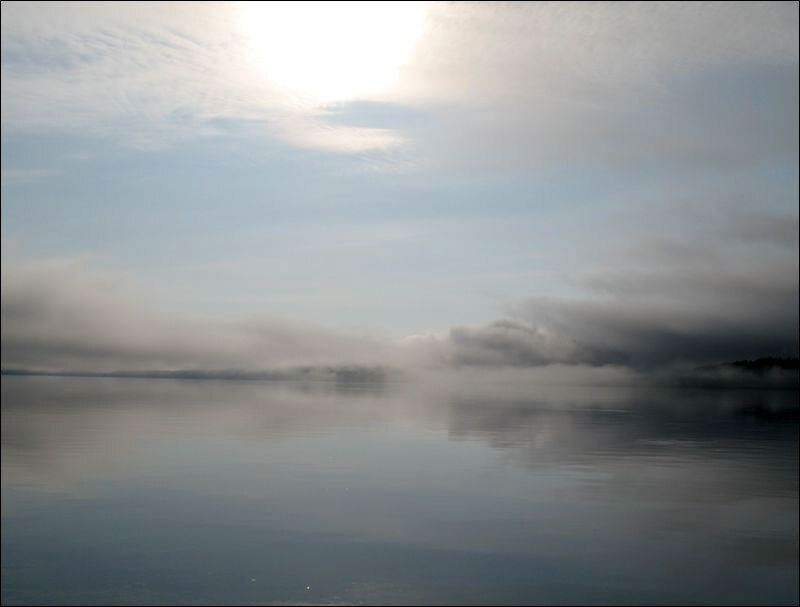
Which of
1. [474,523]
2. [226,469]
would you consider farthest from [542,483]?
[226,469]

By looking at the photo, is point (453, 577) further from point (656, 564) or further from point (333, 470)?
point (333, 470)

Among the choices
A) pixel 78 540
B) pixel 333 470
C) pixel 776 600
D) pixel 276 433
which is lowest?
pixel 776 600

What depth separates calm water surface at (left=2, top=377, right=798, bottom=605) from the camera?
76.1ft

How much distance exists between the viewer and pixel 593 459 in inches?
2132

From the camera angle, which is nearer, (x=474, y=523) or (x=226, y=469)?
(x=474, y=523)

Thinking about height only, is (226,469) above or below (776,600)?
above

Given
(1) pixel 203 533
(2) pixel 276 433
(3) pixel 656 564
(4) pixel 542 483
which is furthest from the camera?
(2) pixel 276 433

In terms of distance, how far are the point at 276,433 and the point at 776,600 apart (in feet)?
183

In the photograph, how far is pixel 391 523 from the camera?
105 ft

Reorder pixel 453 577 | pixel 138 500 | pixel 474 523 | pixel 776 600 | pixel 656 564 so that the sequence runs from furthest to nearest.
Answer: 1. pixel 138 500
2. pixel 474 523
3. pixel 656 564
4. pixel 453 577
5. pixel 776 600

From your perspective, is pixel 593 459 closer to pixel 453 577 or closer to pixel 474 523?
pixel 474 523

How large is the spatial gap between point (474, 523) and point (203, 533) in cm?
1100

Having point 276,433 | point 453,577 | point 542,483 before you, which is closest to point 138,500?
point 453,577

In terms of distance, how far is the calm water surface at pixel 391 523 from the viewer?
23188 mm
